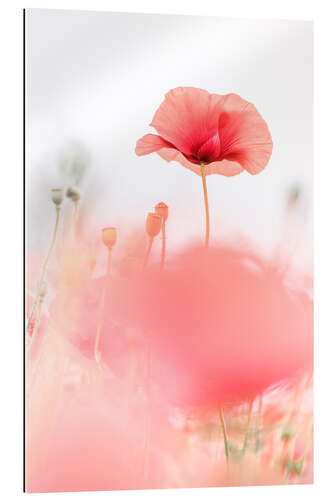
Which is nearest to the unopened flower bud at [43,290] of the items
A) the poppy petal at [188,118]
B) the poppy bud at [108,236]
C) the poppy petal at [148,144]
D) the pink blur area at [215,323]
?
the pink blur area at [215,323]

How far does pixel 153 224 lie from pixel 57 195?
1.41 ft

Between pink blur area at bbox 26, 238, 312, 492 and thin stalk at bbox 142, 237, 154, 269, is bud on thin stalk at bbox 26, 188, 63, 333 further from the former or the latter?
thin stalk at bbox 142, 237, 154, 269

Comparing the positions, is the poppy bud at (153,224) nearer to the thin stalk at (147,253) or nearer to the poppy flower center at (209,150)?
the thin stalk at (147,253)

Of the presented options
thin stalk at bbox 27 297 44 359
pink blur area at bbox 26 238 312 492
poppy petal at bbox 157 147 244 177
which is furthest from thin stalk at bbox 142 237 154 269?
thin stalk at bbox 27 297 44 359

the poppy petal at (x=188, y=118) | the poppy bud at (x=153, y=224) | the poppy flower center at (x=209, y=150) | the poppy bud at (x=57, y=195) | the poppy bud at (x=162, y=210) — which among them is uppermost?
the poppy petal at (x=188, y=118)

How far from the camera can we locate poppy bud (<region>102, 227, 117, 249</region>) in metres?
3.22

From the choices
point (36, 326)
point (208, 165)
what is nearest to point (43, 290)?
point (36, 326)

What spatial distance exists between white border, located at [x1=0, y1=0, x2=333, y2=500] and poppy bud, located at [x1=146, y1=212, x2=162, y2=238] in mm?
550

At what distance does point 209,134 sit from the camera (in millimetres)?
3305

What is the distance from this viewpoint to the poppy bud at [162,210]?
326 centimetres

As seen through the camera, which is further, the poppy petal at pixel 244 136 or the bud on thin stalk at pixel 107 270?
the poppy petal at pixel 244 136
